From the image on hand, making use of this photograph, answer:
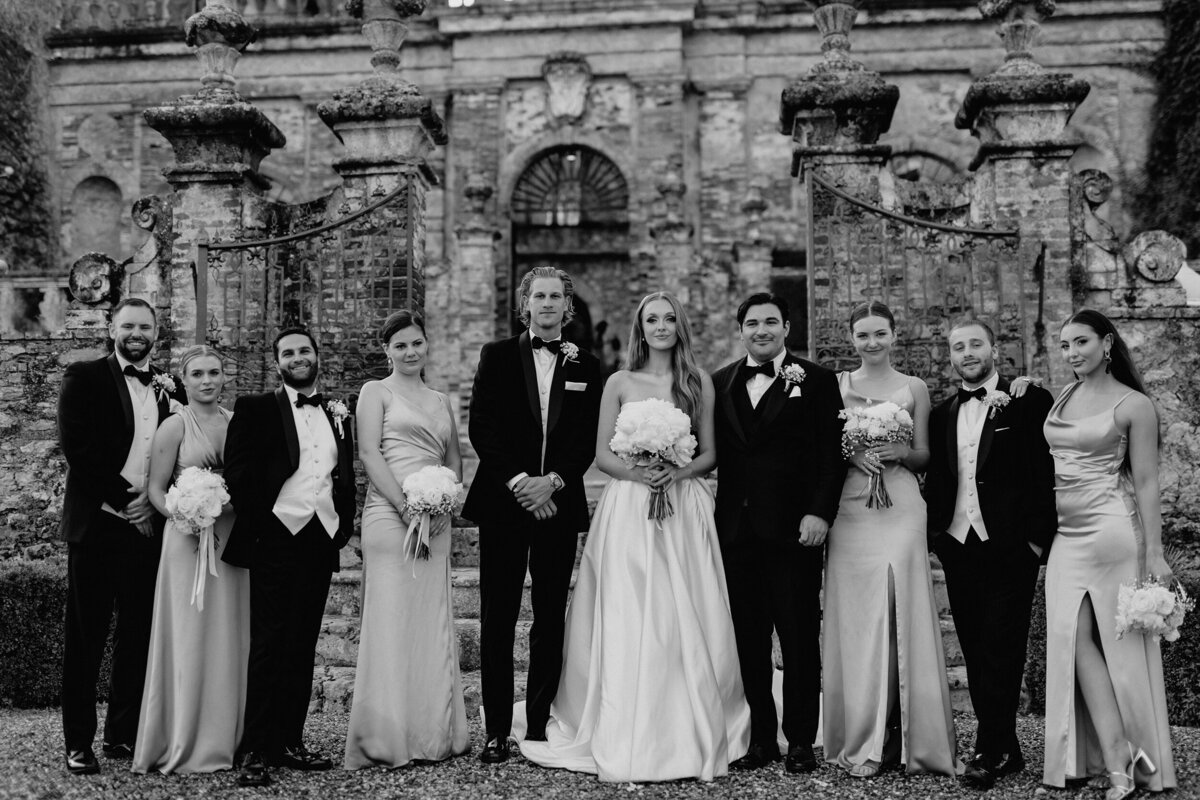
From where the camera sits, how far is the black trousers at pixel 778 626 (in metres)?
4.87

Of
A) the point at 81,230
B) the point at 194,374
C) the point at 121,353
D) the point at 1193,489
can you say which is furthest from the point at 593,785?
the point at 81,230

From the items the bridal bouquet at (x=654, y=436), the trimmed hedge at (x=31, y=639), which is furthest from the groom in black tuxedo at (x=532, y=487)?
the trimmed hedge at (x=31, y=639)

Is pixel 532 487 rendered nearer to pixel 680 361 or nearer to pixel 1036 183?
pixel 680 361

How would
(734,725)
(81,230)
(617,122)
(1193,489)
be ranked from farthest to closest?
(81,230)
(617,122)
(1193,489)
(734,725)

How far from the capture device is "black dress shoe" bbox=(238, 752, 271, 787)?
4.61 m

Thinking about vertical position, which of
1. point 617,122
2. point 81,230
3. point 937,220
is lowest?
point 937,220

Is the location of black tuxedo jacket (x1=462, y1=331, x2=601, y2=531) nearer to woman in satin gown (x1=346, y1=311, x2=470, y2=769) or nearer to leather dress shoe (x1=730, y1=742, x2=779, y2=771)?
woman in satin gown (x1=346, y1=311, x2=470, y2=769)

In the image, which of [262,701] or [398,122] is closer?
[262,701]

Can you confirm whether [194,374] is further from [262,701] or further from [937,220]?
[937,220]

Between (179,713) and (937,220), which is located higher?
(937,220)

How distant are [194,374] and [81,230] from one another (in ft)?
59.6

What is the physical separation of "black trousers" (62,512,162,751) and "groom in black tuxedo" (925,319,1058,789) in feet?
12.1

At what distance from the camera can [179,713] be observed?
191 inches

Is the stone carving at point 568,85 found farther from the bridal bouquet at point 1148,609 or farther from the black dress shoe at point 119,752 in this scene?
the bridal bouquet at point 1148,609
